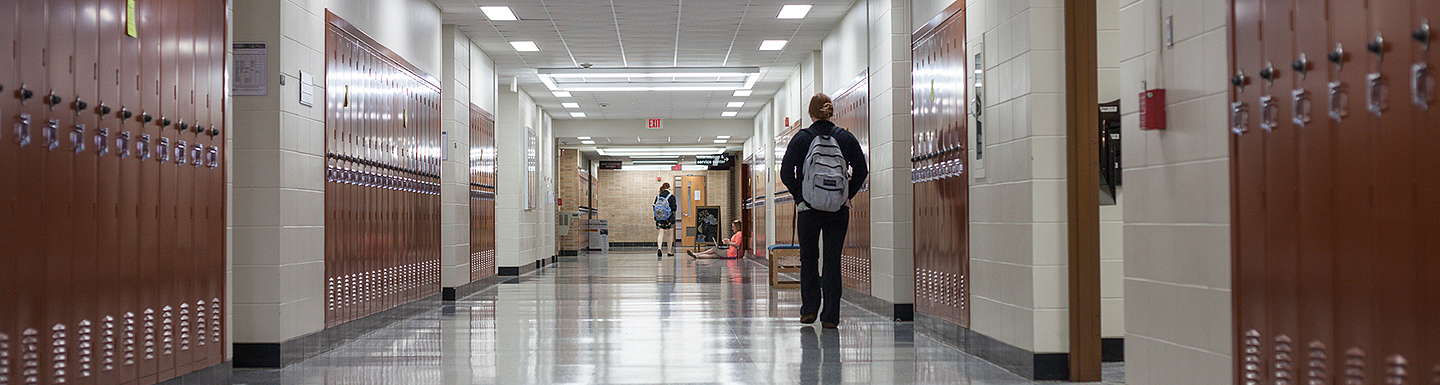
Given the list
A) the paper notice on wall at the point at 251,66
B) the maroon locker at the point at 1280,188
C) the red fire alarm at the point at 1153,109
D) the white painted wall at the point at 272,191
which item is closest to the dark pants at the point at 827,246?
the white painted wall at the point at 272,191

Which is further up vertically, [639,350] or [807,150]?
[807,150]

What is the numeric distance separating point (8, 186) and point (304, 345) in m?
2.34

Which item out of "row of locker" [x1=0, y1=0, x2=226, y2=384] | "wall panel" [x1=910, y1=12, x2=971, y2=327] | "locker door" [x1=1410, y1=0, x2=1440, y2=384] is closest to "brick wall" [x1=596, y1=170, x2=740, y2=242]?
"wall panel" [x1=910, y1=12, x2=971, y2=327]

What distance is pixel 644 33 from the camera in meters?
9.51

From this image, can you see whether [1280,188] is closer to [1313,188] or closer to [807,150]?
[1313,188]

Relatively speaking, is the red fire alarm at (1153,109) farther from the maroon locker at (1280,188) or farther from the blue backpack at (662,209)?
the blue backpack at (662,209)

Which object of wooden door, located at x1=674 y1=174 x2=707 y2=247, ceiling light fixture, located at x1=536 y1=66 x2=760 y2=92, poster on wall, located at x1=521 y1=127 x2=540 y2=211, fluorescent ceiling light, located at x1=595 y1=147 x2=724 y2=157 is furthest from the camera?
wooden door, located at x1=674 y1=174 x2=707 y2=247

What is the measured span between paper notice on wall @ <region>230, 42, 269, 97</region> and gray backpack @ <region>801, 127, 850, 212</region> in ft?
9.51

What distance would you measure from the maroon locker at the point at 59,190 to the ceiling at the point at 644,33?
5167 millimetres

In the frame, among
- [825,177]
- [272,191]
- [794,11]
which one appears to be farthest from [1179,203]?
[794,11]

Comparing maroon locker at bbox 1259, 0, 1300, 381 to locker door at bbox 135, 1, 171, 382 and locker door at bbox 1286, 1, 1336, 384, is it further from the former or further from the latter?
locker door at bbox 135, 1, 171, 382

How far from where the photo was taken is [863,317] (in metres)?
6.95

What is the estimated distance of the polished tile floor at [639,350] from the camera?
4.21 metres

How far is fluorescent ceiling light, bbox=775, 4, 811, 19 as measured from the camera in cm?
839
